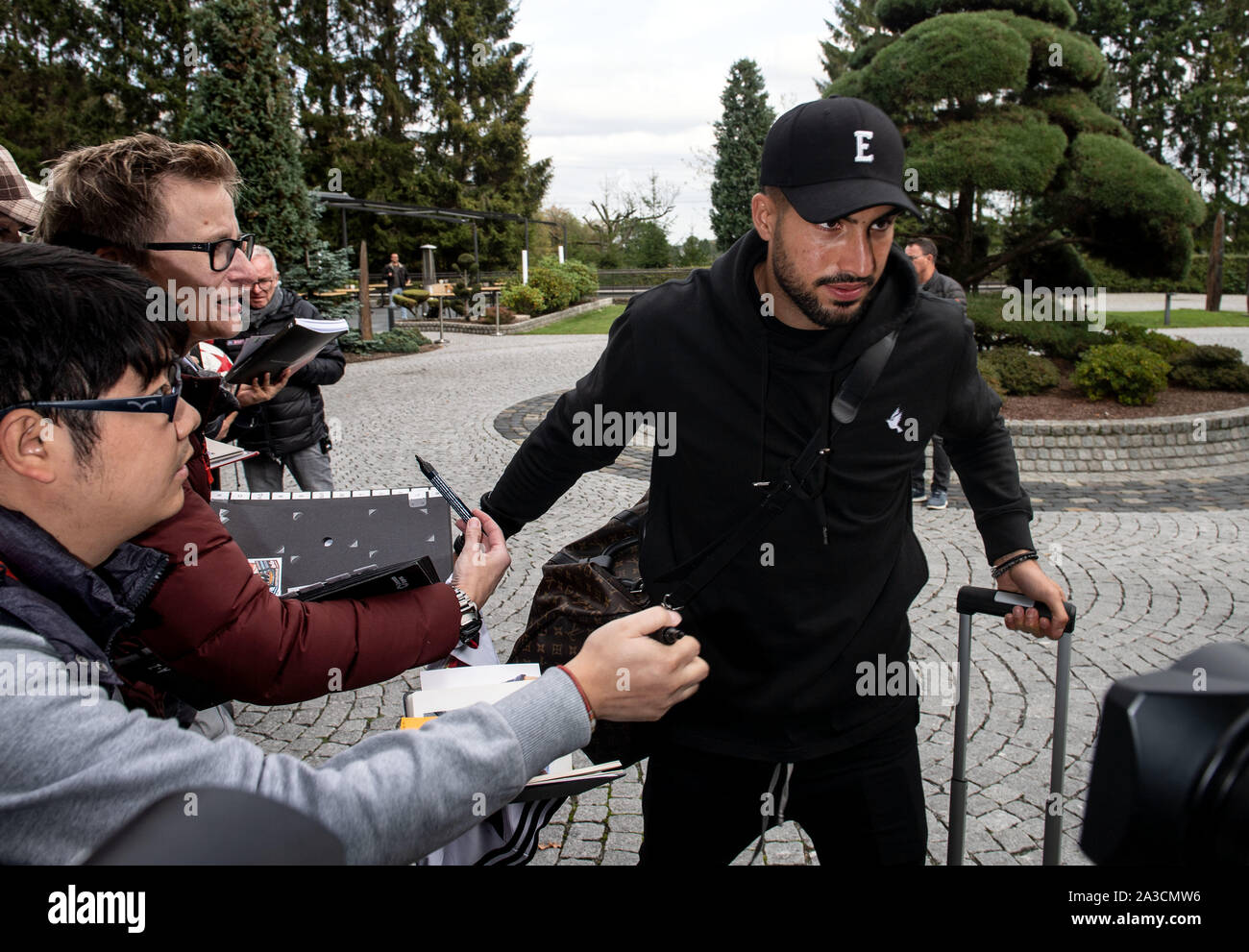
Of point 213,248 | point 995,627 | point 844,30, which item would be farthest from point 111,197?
point 844,30

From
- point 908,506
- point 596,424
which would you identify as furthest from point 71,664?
point 908,506

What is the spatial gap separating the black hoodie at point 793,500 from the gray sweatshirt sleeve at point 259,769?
0.71 m

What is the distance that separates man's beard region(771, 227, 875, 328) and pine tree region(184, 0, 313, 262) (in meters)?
15.1

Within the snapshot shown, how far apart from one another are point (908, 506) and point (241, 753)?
170cm

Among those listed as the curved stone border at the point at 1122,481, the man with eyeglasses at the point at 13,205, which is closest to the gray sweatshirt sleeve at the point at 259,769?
the man with eyeglasses at the point at 13,205

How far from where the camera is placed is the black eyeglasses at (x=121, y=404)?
1184mm

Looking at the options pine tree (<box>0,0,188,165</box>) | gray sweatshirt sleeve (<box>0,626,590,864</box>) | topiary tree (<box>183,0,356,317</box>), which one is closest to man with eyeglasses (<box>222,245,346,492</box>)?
gray sweatshirt sleeve (<box>0,626,590,864</box>)

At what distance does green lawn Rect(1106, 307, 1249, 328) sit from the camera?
80.4 ft

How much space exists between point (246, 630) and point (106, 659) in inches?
12.6

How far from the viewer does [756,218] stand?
224 cm

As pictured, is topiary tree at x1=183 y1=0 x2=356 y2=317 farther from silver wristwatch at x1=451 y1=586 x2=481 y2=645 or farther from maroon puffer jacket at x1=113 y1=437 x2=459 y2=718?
maroon puffer jacket at x1=113 y1=437 x2=459 y2=718

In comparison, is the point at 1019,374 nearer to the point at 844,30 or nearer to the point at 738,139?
the point at 738,139

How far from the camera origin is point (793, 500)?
1979 mm
